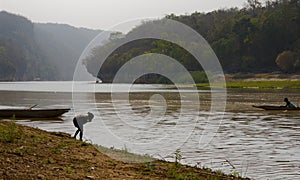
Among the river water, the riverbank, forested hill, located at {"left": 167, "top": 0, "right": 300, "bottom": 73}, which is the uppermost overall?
forested hill, located at {"left": 167, "top": 0, "right": 300, "bottom": 73}

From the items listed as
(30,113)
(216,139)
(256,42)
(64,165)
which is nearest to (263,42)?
(256,42)

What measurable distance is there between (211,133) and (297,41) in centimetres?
8033

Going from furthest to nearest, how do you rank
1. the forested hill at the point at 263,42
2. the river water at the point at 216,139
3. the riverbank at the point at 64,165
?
the forested hill at the point at 263,42
the river water at the point at 216,139
the riverbank at the point at 64,165

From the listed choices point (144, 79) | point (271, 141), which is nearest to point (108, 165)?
point (271, 141)

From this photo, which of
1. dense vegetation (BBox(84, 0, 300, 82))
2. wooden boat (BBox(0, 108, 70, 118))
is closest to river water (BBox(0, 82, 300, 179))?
wooden boat (BBox(0, 108, 70, 118))

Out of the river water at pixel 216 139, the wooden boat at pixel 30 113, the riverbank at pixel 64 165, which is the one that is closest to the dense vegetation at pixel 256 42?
the river water at pixel 216 139

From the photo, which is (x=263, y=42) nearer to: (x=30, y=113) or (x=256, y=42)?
(x=256, y=42)

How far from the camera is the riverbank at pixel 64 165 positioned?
783 centimetres

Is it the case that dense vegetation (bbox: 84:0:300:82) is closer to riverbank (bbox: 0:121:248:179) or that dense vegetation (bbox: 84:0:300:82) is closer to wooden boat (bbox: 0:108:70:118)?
wooden boat (bbox: 0:108:70:118)

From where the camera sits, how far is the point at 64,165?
867 centimetres

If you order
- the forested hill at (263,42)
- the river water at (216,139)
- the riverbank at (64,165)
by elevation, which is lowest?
Result: the river water at (216,139)

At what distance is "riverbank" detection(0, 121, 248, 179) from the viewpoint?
7832 millimetres

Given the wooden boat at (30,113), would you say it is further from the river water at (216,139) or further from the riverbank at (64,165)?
the riverbank at (64,165)

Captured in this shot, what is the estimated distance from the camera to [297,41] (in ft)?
304
